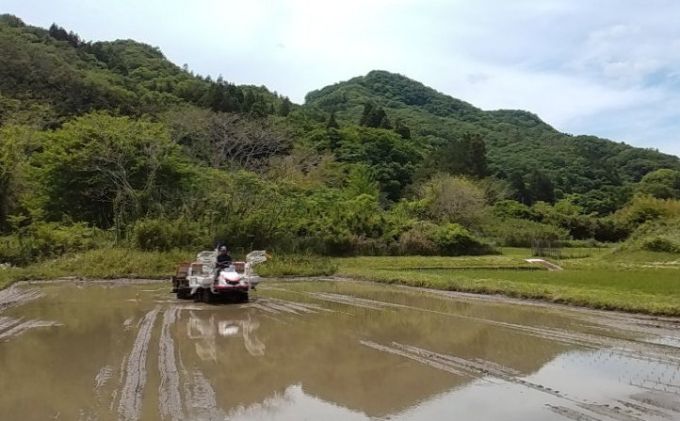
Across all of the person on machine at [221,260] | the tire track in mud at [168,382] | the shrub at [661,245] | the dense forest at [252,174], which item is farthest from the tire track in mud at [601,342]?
the shrub at [661,245]

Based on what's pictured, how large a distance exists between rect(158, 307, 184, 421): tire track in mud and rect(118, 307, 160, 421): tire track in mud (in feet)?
0.85

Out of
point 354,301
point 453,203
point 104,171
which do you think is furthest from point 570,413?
point 453,203

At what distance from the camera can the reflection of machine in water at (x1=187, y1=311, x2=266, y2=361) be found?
1102cm

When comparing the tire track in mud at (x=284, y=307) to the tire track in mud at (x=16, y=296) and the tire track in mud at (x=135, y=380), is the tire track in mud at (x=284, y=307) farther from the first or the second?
the tire track in mud at (x=16, y=296)

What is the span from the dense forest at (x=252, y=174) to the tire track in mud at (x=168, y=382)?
2198 centimetres

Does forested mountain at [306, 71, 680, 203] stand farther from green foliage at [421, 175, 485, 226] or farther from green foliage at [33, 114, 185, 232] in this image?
green foliage at [33, 114, 185, 232]

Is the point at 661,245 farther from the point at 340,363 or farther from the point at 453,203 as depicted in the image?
the point at 340,363

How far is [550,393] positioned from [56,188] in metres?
38.6

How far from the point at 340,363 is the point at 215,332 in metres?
4.45

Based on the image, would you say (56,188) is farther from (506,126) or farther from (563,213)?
(506,126)

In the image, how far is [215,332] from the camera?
43.7 feet

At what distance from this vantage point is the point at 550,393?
25.4ft

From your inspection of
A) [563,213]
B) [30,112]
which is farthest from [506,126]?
[30,112]

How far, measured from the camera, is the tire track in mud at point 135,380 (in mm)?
7094
